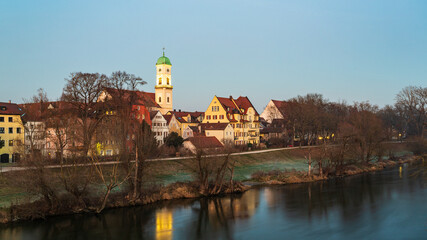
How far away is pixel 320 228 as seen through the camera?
81.9 ft

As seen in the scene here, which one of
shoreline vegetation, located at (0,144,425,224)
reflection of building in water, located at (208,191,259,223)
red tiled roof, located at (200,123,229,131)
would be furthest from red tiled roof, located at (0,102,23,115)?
reflection of building in water, located at (208,191,259,223)

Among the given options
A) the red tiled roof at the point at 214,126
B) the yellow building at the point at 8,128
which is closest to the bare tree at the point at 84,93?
the yellow building at the point at 8,128

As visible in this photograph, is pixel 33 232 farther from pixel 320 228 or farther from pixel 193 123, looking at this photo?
pixel 193 123

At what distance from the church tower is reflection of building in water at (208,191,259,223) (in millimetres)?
57780

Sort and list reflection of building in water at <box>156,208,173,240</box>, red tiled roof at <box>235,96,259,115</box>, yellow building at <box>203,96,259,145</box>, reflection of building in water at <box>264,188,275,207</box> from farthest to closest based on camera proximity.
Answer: red tiled roof at <box>235,96,259,115</box>
yellow building at <box>203,96,259,145</box>
reflection of building in water at <box>264,188,275,207</box>
reflection of building in water at <box>156,208,173,240</box>

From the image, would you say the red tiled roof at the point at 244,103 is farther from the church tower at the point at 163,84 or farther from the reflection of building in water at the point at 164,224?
the reflection of building in water at the point at 164,224

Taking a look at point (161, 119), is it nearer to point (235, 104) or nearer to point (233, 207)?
point (235, 104)

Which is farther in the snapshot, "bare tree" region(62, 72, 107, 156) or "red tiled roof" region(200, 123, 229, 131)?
"red tiled roof" region(200, 123, 229, 131)

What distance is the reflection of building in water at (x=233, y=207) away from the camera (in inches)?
1108

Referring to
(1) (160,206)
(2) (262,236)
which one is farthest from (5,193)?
(2) (262,236)

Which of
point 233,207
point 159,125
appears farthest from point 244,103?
point 233,207

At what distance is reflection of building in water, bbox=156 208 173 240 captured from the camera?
23594 mm

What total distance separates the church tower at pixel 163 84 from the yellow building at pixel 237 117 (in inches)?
516

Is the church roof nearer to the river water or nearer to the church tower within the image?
the church tower
